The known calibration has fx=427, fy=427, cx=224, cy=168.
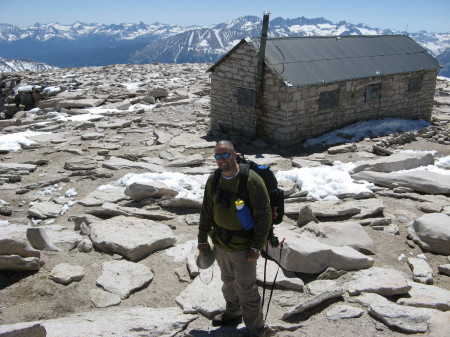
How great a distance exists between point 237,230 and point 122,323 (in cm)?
168

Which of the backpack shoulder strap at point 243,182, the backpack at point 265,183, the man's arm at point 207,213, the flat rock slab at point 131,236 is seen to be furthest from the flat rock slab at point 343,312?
the flat rock slab at point 131,236

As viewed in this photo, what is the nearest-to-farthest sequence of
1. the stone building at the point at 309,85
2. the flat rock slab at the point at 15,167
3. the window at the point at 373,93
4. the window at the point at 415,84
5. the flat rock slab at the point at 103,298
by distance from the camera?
the flat rock slab at the point at 103,298 → the flat rock slab at the point at 15,167 → the stone building at the point at 309,85 → the window at the point at 373,93 → the window at the point at 415,84

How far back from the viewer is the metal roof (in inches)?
564

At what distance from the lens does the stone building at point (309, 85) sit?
1412cm

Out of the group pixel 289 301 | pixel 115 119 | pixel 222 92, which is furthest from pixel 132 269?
pixel 115 119

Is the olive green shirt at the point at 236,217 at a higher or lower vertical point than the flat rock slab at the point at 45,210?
higher

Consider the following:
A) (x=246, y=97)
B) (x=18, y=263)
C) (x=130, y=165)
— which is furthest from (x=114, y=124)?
(x=18, y=263)

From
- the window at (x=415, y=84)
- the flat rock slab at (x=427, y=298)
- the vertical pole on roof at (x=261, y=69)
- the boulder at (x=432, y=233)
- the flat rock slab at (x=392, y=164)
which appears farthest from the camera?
the window at (x=415, y=84)

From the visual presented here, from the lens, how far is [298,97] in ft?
45.9

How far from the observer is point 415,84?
696 inches

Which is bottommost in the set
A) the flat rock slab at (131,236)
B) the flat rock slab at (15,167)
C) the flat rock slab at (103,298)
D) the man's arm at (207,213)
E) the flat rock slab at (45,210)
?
the flat rock slab at (45,210)

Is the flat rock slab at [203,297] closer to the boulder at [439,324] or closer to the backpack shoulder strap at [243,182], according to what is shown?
the backpack shoulder strap at [243,182]

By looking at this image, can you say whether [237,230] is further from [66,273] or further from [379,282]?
[66,273]

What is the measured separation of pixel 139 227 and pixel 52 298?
2065 millimetres
